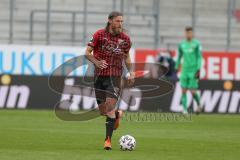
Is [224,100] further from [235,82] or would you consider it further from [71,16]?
[71,16]

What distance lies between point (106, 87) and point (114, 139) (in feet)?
5.38

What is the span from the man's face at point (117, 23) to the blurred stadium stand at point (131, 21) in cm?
1332

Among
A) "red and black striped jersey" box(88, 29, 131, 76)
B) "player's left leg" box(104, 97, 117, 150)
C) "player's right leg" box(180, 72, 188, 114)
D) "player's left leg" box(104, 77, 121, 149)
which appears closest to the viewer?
"player's left leg" box(104, 97, 117, 150)

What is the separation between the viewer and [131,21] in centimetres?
2791

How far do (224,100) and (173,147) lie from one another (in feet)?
38.5

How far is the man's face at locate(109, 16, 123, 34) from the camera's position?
42.5 feet

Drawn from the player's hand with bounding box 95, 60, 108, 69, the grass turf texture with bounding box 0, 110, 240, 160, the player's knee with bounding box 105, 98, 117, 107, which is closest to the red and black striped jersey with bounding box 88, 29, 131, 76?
the player's hand with bounding box 95, 60, 108, 69

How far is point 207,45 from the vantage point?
28750 millimetres

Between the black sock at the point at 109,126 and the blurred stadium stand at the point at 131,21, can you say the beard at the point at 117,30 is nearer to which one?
the black sock at the point at 109,126

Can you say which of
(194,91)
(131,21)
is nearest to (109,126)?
(194,91)

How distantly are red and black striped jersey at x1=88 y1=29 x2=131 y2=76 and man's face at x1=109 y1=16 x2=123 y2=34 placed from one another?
7.7 inches

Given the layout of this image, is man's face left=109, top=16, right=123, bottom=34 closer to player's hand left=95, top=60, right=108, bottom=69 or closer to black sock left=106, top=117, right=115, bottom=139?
player's hand left=95, top=60, right=108, bottom=69

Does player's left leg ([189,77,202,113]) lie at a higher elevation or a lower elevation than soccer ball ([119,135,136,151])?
lower

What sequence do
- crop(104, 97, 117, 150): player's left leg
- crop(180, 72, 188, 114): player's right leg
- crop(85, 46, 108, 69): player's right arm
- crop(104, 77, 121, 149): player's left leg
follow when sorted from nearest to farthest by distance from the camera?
crop(104, 97, 117, 150): player's left leg, crop(104, 77, 121, 149): player's left leg, crop(85, 46, 108, 69): player's right arm, crop(180, 72, 188, 114): player's right leg
